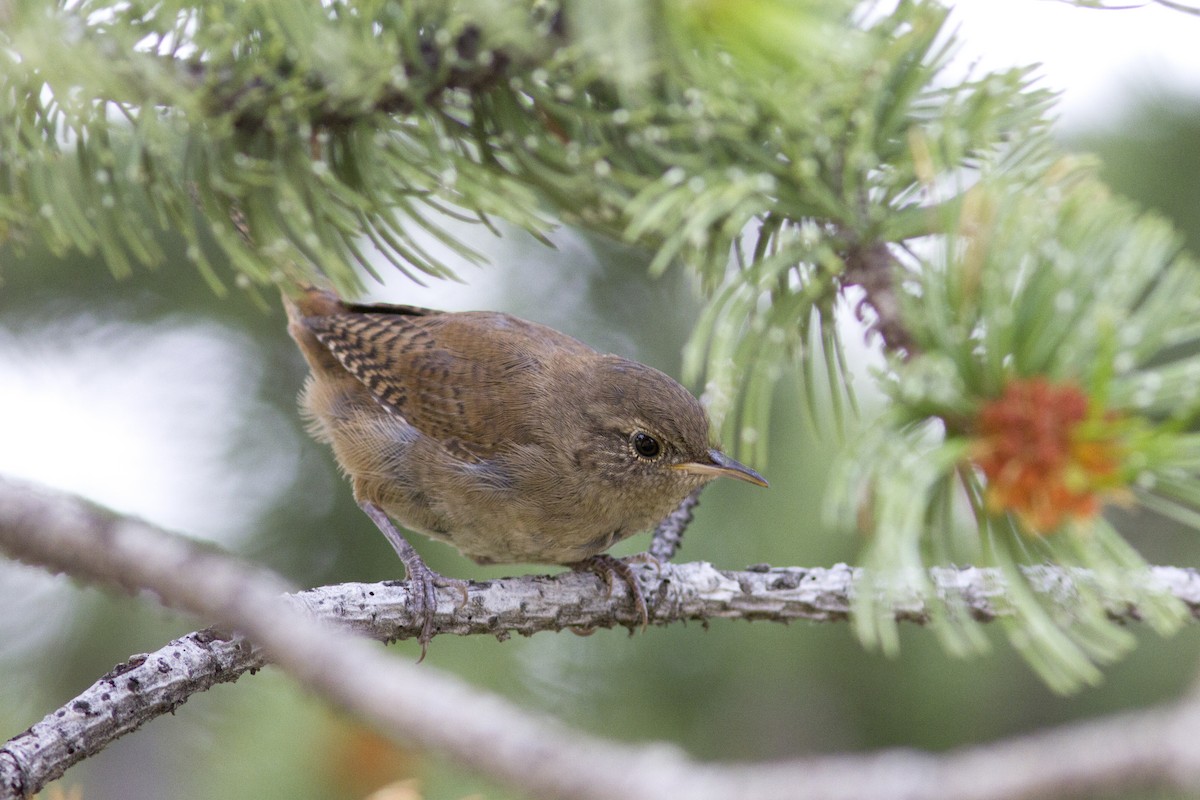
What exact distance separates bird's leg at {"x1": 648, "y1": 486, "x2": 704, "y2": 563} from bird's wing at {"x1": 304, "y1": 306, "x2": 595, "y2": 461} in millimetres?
537

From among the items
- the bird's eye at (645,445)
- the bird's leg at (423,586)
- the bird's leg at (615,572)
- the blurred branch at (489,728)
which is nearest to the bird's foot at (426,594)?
the bird's leg at (423,586)

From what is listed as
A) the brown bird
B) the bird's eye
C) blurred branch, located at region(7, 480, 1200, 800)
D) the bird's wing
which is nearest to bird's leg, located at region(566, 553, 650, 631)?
the brown bird

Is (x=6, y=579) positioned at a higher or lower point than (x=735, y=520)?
lower

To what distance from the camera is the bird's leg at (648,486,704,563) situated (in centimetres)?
275

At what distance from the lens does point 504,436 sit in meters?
3.15

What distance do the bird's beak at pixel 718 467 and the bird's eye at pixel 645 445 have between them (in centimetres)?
8

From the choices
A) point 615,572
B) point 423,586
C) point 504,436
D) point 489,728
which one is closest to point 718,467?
point 615,572

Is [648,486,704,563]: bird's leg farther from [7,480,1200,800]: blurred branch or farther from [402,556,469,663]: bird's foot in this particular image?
[7,480,1200,800]: blurred branch

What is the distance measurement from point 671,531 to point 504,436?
625 millimetres

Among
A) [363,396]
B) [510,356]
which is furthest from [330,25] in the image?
[363,396]

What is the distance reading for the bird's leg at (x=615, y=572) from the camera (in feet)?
8.94

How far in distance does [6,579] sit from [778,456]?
236 cm

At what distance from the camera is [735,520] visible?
349cm

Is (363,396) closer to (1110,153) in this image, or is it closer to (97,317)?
(97,317)
